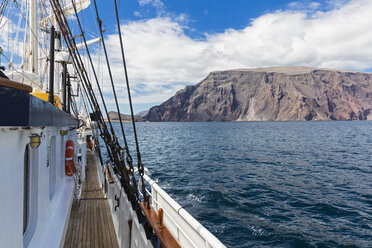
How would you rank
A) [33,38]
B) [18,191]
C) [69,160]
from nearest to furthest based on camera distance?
1. [18,191]
2. [69,160]
3. [33,38]

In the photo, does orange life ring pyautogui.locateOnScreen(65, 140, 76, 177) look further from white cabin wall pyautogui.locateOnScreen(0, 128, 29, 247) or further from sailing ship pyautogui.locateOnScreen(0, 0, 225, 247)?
white cabin wall pyautogui.locateOnScreen(0, 128, 29, 247)

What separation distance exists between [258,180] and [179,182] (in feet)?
18.2

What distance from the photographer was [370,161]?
22984 millimetres

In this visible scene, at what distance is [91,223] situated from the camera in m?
5.62

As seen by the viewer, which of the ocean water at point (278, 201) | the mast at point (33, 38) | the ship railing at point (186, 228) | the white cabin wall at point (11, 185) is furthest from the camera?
the mast at point (33, 38)

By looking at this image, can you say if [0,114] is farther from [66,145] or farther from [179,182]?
[179,182]

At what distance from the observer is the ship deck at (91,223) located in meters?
4.75

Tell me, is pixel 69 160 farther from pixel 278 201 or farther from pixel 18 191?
pixel 278 201

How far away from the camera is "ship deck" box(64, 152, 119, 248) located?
475 cm

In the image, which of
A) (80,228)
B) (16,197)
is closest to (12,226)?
(16,197)

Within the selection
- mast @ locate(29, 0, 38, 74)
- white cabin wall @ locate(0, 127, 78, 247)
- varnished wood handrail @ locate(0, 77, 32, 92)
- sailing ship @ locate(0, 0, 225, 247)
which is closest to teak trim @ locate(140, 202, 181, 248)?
sailing ship @ locate(0, 0, 225, 247)

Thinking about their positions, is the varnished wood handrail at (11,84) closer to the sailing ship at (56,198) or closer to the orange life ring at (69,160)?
the sailing ship at (56,198)

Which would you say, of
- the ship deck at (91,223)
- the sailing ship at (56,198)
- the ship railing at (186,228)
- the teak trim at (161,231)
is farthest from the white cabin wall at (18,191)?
the ship railing at (186,228)

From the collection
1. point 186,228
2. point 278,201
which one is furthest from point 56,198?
point 278,201
